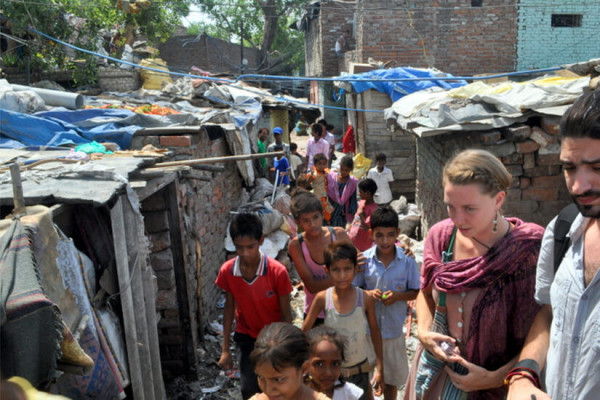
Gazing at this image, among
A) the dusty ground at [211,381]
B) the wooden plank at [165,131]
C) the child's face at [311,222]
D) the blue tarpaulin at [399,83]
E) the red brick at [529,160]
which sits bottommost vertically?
the dusty ground at [211,381]

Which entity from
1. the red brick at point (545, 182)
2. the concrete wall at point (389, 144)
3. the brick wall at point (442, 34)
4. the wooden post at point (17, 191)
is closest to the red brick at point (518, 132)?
the red brick at point (545, 182)

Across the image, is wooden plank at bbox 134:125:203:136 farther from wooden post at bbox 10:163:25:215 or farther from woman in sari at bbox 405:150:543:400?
woman in sari at bbox 405:150:543:400

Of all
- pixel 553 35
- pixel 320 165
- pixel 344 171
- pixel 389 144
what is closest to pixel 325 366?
pixel 344 171

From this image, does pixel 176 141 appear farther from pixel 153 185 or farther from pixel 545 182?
pixel 545 182

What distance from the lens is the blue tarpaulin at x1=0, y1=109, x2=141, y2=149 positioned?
529 cm

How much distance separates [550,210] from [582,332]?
427 centimetres

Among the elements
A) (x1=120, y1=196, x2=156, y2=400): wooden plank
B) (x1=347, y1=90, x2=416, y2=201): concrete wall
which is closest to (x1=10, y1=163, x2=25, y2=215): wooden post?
(x1=120, y1=196, x2=156, y2=400): wooden plank

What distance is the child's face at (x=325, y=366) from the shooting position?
2.87m

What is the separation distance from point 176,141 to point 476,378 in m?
4.17

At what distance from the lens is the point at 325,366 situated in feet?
9.42

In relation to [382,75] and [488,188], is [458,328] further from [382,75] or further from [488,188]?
[382,75]

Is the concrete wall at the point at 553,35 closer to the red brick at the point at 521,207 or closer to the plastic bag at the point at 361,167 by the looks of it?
the plastic bag at the point at 361,167

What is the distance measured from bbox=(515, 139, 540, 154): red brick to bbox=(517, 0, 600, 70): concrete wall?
10243 millimetres

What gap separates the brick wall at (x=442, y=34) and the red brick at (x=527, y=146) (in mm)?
9502
